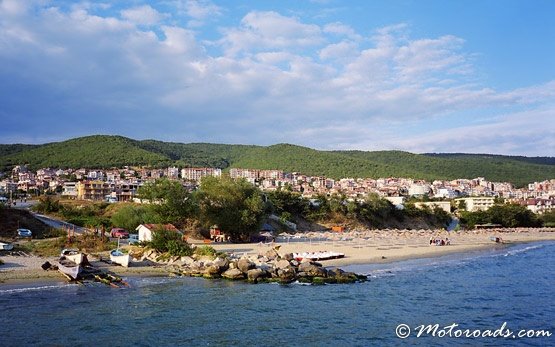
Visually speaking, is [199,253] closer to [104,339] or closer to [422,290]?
[422,290]

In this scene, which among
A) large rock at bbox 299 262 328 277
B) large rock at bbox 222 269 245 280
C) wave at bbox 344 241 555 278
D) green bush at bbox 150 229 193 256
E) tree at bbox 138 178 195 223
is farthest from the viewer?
tree at bbox 138 178 195 223

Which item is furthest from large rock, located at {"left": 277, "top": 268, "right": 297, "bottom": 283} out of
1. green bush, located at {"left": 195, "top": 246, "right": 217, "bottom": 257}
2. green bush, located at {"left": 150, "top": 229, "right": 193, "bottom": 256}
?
green bush, located at {"left": 150, "top": 229, "right": 193, "bottom": 256}

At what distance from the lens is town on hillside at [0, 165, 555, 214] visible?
11056 cm

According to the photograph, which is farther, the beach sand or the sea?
the beach sand

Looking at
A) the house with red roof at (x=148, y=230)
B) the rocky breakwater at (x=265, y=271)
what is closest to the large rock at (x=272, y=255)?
the rocky breakwater at (x=265, y=271)

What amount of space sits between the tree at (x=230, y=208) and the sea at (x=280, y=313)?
2063 centimetres

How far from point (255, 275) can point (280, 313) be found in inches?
309

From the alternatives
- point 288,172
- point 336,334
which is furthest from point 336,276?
point 288,172

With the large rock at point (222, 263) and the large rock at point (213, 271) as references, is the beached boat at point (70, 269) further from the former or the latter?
the large rock at point (222, 263)

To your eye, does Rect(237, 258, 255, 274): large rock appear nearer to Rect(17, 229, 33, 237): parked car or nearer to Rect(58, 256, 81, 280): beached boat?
Rect(58, 256, 81, 280): beached boat

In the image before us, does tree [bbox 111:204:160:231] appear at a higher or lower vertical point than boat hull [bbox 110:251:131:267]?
higher

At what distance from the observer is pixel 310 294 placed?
25344 mm

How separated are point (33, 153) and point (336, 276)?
553 feet

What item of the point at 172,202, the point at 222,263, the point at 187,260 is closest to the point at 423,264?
the point at 222,263
